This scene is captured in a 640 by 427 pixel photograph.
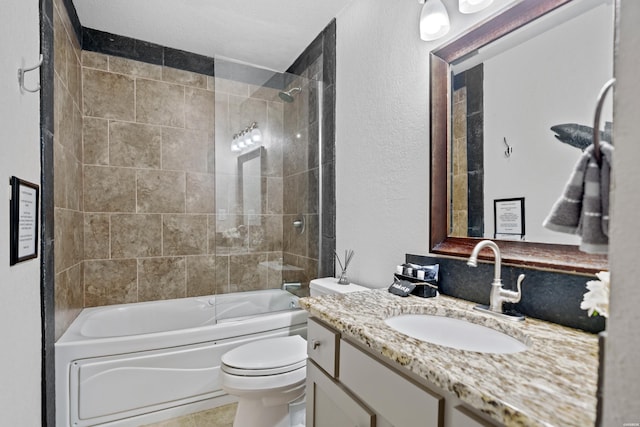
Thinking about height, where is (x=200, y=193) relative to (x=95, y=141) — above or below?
below

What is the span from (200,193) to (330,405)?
2364 mm

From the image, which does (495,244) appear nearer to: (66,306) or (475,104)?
(475,104)

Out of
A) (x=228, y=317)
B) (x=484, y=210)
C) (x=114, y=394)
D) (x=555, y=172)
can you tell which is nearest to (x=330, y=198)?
(x=228, y=317)

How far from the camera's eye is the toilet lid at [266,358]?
5.38 feet

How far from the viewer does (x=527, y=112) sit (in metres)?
1.22

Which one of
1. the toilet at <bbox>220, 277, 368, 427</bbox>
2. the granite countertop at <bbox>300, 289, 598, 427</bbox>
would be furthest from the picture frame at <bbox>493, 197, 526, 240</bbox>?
the toilet at <bbox>220, 277, 368, 427</bbox>

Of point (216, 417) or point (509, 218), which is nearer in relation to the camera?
point (509, 218)

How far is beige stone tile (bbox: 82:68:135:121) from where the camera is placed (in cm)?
266

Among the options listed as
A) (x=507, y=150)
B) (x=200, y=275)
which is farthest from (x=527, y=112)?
(x=200, y=275)

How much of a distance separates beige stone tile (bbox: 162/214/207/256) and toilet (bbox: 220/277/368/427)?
1464 millimetres

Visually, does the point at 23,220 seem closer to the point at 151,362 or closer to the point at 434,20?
the point at 151,362

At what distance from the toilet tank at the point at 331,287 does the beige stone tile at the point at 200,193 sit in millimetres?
1334

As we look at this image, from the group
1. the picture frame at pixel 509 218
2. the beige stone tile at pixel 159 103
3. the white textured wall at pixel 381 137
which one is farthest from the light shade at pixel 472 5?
the beige stone tile at pixel 159 103

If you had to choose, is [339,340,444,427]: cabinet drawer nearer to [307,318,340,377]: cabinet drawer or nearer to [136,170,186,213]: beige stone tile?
[307,318,340,377]: cabinet drawer
